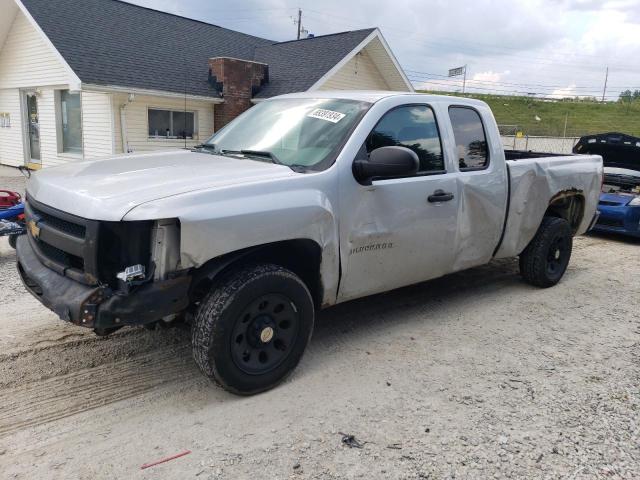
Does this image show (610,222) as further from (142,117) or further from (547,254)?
(142,117)

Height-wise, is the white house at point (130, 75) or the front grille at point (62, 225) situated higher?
the white house at point (130, 75)

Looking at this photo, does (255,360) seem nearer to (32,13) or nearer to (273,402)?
(273,402)

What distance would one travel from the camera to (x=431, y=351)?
4305 mm

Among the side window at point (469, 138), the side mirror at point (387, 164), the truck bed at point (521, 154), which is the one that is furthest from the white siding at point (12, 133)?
the side mirror at point (387, 164)

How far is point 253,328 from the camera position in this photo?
3.44 m

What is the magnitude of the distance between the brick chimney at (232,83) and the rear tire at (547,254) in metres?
11.1

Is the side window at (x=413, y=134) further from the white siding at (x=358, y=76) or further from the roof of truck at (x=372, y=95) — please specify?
the white siding at (x=358, y=76)

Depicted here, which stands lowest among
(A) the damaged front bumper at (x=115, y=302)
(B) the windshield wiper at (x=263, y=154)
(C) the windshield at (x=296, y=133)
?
(A) the damaged front bumper at (x=115, y=302)

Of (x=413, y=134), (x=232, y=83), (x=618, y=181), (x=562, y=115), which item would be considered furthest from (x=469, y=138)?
A: (x=562, y=115)

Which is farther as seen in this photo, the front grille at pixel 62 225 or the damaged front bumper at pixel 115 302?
the front grille at pixel 62 225

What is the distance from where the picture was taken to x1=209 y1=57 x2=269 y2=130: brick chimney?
1529cm

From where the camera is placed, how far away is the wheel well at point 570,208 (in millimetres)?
6152

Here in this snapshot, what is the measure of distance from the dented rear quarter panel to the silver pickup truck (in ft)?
0.23

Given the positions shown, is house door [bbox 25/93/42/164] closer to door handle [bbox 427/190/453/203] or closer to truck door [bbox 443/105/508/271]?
truck door [bbox 443/105/508/271]
